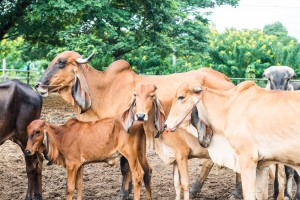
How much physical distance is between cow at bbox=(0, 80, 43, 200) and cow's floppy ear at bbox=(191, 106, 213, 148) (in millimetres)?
2397

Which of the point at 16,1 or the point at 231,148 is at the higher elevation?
the point at 16,1

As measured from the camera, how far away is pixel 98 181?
972cm

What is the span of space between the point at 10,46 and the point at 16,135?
28.6m

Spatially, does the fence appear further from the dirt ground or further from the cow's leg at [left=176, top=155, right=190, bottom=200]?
the cow's leg at [left=176, top=155, right=190, bottom=200]

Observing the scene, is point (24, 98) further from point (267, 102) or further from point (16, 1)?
point (16, 1)

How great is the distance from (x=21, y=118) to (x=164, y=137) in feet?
6.80

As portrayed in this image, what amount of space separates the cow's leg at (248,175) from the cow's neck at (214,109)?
685 millimetres

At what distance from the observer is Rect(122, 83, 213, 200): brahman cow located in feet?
23.9

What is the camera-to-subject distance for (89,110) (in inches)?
338

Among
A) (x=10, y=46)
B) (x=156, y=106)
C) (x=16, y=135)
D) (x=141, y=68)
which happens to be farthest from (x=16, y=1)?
(x=10, y=46)

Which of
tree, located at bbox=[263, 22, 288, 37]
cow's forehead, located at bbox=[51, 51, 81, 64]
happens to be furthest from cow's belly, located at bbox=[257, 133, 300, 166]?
tree, located at bbox=[263, 22, 288, 37]

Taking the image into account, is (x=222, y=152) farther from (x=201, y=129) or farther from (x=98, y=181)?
(x=98, y=181)

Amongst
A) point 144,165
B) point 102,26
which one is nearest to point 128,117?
point 144,165

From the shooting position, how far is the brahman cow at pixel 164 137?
7281 mm
